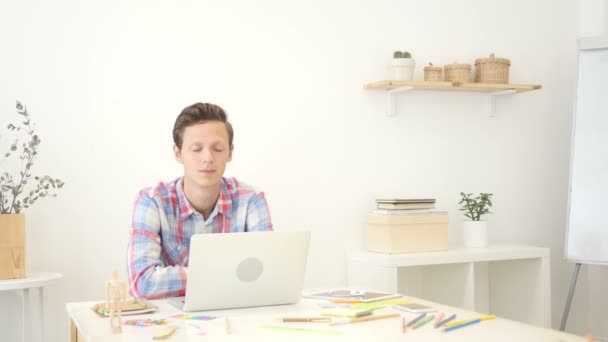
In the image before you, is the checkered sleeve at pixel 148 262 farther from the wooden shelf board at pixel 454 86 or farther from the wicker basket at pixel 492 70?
the wicker basket at pixel 492 70

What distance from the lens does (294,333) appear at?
5.63ft

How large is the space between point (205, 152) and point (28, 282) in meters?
0.81

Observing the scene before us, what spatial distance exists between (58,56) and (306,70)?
117 cm

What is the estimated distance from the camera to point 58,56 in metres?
Result: 3.12

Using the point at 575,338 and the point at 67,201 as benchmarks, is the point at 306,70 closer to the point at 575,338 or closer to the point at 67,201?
the point at 67,201

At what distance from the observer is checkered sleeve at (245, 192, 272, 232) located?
8.83ft

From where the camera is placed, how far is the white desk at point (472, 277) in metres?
3.43

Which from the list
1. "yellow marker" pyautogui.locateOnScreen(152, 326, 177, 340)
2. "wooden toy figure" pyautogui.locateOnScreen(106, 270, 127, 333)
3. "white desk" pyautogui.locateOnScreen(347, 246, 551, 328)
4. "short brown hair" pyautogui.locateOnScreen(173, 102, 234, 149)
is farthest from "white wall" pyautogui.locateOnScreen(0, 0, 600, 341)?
"yellow marker" pyautogui.locateOnScreen(152, 326, 177, 340)

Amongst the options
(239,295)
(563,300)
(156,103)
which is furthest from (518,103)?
(239,295)

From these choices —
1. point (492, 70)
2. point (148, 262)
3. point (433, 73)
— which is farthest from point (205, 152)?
point (492, 70)

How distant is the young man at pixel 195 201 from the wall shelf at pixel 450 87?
3.93 feet

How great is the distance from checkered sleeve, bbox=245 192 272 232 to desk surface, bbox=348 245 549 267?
86cm

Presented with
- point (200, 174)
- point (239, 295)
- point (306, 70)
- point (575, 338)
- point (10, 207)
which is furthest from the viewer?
point (306, 70)

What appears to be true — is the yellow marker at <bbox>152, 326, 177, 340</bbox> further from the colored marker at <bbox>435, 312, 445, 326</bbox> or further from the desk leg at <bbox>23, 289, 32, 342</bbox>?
the desk leg at <bbox>23, 289, 32, 342</bbox>
